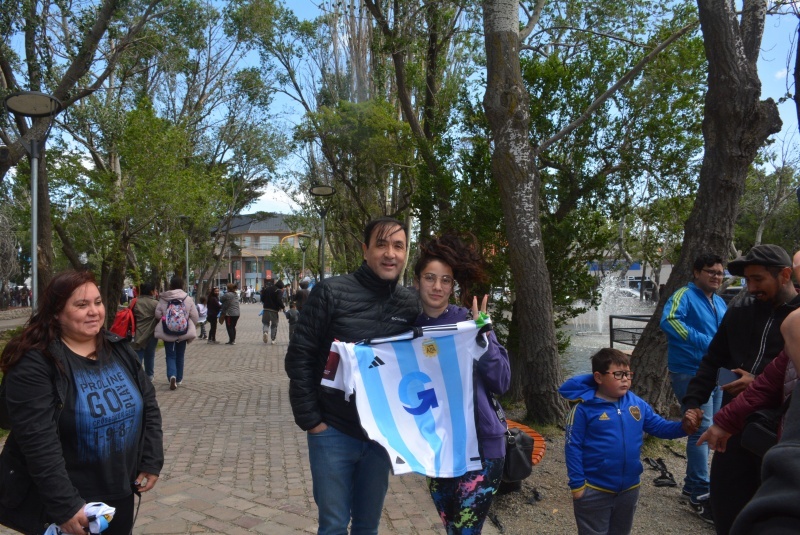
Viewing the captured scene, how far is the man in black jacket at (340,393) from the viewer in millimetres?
2967

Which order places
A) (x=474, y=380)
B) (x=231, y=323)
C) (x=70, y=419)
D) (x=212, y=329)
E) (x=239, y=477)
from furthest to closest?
(x=212, y=329) → (x=231, y=323) → (x=239, y=477) → (x=474, y=380) → (x=70, y=419)

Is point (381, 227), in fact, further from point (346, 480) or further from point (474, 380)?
point (346, 480)

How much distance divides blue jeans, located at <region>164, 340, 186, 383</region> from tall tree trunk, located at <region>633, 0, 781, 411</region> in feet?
23.2

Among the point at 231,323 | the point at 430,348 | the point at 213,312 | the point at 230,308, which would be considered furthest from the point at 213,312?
the point at 430,348

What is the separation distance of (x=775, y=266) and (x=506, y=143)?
3.38m

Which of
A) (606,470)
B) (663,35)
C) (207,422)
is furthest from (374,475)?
(663,35)

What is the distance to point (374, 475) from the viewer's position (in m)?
3.14

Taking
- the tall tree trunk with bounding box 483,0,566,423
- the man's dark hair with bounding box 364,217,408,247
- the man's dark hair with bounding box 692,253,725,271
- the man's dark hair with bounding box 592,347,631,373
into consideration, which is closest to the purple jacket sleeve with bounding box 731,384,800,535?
the man's dark hair with bounding box 364,217,408,247

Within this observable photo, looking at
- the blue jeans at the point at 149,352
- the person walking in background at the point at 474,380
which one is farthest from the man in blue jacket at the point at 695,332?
the blue jeans at the point at 149,352

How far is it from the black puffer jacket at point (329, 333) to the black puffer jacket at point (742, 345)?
6.02 ft

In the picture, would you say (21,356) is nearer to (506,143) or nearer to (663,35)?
(506,143)

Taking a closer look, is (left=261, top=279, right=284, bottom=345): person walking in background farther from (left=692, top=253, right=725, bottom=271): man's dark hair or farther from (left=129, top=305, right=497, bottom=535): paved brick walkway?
(left=692, top=253, right=725, bottom=271): man's dark hair

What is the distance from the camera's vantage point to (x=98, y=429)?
2684 millimetres

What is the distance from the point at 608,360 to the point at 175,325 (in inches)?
319
